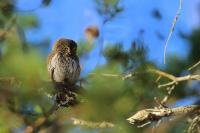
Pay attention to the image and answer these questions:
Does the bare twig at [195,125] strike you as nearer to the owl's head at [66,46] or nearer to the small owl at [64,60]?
the small owl at [64,60]

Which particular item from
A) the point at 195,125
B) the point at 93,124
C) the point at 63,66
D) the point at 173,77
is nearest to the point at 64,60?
the point at 63,66

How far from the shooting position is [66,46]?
510 centimetres

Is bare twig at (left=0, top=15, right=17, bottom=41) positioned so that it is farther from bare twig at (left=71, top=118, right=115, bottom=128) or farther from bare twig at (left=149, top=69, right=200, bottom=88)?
bare twig at (left=71, top=118, right=115, bottom=128)

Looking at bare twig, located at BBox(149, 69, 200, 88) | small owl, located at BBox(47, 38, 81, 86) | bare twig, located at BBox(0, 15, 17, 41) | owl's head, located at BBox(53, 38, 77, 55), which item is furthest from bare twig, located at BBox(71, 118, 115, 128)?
owl's head, located at BBox(53, 38, 77, 55)

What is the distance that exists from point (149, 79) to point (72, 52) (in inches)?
81.9

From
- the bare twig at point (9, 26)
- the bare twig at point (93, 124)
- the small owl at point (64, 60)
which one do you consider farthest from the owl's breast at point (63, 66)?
the bare twig at point (93, 124)

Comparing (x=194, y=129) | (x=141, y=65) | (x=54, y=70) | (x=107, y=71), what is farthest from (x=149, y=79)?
(x=54, y=70)

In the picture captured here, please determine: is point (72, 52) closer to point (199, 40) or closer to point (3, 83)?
point (199, 40)

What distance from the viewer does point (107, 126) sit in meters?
1.89

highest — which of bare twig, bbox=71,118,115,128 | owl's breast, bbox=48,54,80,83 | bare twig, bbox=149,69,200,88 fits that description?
owl's breast, bbox=48,54,80,83

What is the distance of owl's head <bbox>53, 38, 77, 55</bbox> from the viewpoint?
500 cm

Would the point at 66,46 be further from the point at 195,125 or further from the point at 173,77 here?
the point at 195,125

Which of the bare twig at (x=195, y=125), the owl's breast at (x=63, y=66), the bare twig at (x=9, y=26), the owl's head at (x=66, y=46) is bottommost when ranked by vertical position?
the bare twig at (x=195, y=125)

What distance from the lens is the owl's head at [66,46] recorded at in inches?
197
